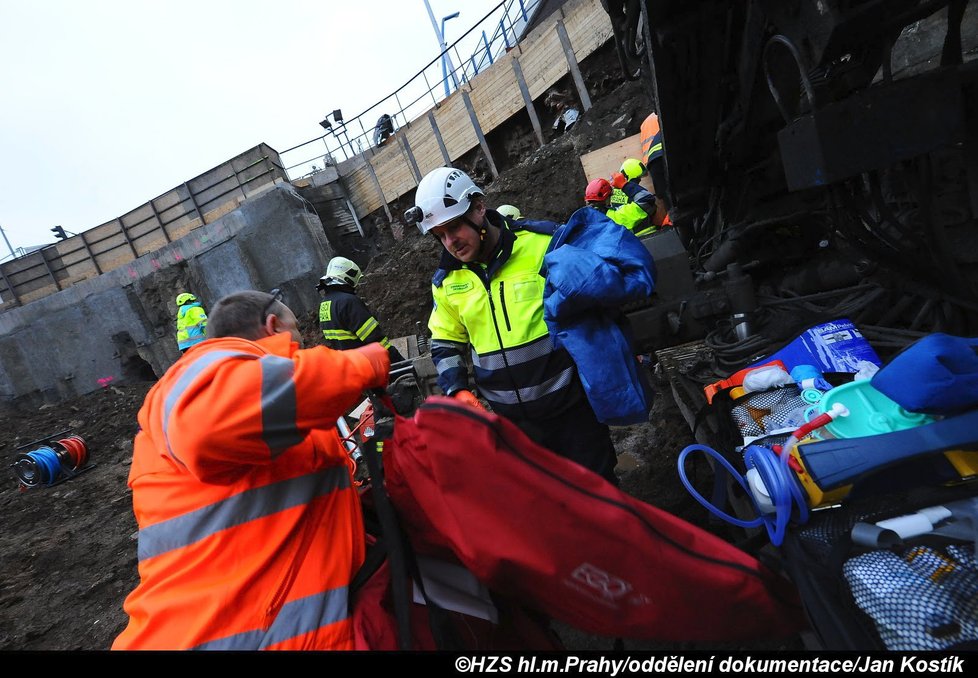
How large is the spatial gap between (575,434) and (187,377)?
64.7 inches

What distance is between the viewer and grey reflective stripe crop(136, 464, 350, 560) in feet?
3.47

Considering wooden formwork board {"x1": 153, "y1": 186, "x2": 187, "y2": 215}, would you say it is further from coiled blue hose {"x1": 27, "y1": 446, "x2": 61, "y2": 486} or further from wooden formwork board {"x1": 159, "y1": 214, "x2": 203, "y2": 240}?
coiled blue hose {"x1": 27, "y1": 446, "x2": 61, "y2": 486}

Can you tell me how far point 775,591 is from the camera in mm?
1070

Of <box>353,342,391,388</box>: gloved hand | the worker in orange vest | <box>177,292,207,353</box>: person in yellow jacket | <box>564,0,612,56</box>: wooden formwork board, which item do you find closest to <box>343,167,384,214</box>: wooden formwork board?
<box>564,0,612,56</box>: wooden formwork board

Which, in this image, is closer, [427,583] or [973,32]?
[427,583]

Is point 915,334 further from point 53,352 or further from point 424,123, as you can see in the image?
point 53,352

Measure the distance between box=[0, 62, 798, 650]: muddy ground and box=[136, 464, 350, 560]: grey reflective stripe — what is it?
5.38ft

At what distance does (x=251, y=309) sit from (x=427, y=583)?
1013mm

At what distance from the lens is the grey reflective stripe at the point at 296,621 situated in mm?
1001

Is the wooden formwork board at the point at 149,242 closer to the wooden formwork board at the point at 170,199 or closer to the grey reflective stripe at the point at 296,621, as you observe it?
the wooden formwork board at the point at 170,199

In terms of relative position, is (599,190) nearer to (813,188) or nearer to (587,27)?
(813,188)

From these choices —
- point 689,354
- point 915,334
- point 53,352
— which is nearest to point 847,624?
point 915,334

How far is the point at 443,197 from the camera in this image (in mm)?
2035

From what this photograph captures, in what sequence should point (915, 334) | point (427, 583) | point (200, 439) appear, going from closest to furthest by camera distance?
point (200, 439)
point (427, 583)
point (915, 334)
